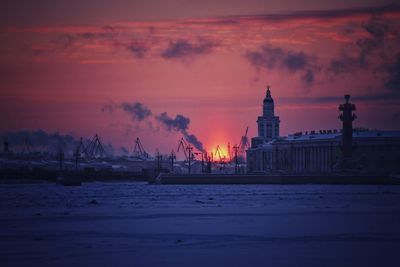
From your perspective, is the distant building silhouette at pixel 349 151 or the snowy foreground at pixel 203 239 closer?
the snowy foreground at pixel 203 239

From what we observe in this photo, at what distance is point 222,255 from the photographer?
26875 mm

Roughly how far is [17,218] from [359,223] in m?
17.5

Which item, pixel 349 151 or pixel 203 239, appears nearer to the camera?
pixel 203 239

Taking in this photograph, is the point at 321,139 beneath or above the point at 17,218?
above

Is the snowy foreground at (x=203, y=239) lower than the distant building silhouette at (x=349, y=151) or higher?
lower

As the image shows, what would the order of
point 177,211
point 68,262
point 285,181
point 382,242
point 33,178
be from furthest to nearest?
point 33,178
point 285,181
point 177,211
point 382,242
point 68,262

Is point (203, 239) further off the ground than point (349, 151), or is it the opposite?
point (349, 151)

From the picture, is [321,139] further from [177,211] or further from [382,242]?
[382,242]

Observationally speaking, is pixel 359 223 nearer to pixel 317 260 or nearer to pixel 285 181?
pixel 317 260

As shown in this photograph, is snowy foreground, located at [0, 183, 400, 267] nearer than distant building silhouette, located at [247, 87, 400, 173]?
Yes

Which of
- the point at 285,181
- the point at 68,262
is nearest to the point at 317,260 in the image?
the point at 68,262

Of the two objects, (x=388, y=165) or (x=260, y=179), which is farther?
(x=388, y=165)

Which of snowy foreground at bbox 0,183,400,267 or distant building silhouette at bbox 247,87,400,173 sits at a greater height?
distant building silhouette at bbox 247,87,400,173

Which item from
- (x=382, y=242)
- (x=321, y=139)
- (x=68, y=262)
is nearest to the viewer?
(x=68, y=262)
